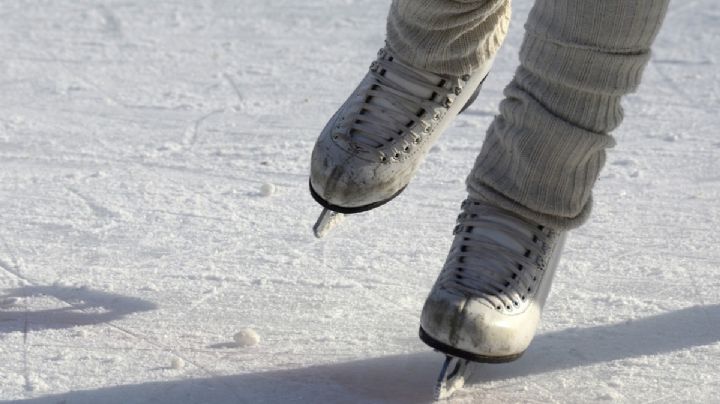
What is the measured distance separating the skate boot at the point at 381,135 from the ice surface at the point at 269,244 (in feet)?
0.66

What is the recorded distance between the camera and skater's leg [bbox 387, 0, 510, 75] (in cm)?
161

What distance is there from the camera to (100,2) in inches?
143

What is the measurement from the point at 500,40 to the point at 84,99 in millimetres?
1322

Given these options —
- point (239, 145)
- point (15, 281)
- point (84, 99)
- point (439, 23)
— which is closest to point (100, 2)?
point (84, 99)

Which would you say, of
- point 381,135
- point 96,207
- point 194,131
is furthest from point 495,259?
point 194,131

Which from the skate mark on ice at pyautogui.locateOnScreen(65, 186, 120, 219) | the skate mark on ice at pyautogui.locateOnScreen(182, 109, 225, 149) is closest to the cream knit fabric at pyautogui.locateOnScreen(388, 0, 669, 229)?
the skate mark on ice at pyautogui.locateOnScreen(65, 186, 120, 219)

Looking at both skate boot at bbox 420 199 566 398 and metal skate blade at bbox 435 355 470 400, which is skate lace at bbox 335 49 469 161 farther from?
metal skate blade at bbox 435 355 470 400

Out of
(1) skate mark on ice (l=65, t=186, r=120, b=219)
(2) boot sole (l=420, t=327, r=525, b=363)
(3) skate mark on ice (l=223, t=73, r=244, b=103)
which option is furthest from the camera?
(3) skate mark on ice (l=223, t=73, r=244, b=103)

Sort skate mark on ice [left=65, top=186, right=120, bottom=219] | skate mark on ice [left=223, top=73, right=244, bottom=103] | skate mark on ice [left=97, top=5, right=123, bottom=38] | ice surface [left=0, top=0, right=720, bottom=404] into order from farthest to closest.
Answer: skate mark on ice [left=97, top=5, right=123, bottom=38]
skate mark on ice [left=223, top=73, right=244, bottom=103]
skate mark on ice [left=65, top=186, right=120, bottom=219]
ice surface [left=0, top=0, right=720, bottom=404]

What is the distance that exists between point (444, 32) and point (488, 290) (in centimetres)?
39

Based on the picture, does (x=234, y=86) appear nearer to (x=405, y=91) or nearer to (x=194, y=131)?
(x=194, y=131)

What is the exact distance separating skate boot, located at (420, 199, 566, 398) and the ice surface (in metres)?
0.08

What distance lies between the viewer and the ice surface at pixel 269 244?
1528mm

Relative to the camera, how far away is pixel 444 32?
1.64 metres
